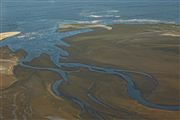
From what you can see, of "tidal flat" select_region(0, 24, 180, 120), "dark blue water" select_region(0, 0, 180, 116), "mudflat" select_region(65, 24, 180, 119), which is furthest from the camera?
"dark blue water" select_region(0, 0, 180, 116)

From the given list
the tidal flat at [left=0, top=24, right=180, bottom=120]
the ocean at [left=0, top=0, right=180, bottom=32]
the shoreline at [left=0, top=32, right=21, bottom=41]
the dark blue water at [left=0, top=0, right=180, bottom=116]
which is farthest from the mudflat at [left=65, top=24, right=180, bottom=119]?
the shoreline at [left=0, top=32, right=21, bottom=41]

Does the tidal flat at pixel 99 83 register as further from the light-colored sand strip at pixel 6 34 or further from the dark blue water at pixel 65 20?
the light-colored sand strip at pixel 6 34

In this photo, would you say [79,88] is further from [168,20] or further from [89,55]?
[168,20]

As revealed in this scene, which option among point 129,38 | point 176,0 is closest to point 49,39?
point 129,38

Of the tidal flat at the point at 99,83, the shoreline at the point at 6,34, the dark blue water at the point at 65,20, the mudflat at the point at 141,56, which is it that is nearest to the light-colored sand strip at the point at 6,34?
the shoreline at the point at 6,34

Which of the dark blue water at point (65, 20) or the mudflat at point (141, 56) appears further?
the dark blue water at point (65, 20)

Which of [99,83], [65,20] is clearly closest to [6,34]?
[65,20]

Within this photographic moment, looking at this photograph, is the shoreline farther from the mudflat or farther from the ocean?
the mudflat
